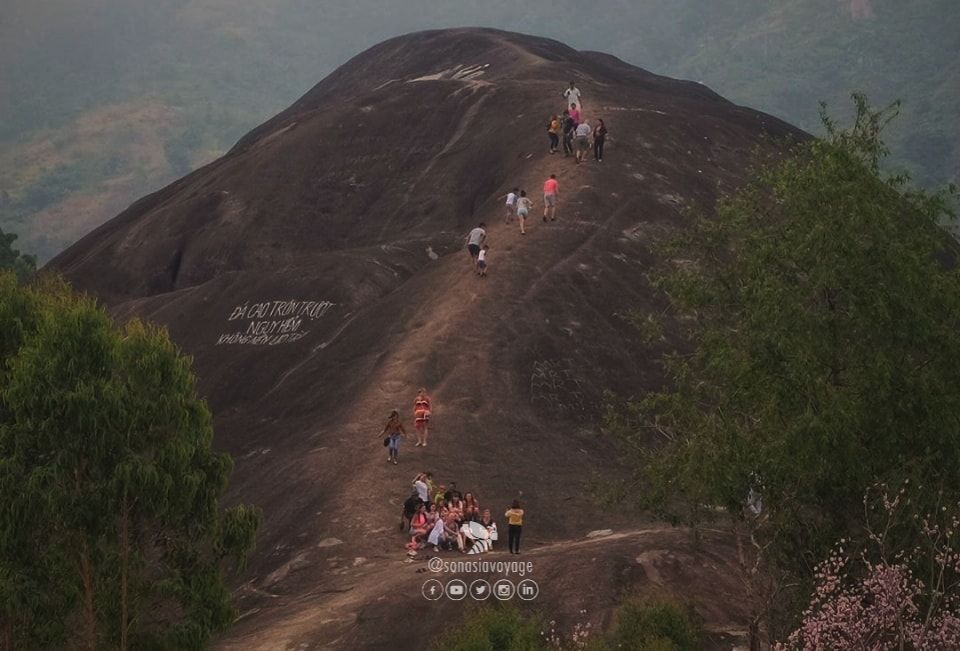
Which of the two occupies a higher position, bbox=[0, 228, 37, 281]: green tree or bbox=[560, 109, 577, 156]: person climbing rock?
bbox=[560, 109, 577, 156]: person climbing rock

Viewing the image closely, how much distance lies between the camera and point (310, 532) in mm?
35188

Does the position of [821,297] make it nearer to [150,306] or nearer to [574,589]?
[574,589]

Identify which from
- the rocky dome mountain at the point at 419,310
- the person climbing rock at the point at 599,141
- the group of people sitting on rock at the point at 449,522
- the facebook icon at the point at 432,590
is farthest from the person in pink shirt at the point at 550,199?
the facebook icon at the point at 432,590

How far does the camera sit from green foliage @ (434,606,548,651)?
992 inches

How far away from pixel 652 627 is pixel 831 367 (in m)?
5.91

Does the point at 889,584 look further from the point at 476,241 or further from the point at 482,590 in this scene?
the point at 476,241

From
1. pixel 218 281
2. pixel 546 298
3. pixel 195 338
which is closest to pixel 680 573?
pixel 546 298

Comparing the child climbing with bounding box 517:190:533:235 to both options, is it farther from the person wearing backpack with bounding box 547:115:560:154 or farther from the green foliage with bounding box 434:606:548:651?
the green foliage with bounding box 434:606:548:651

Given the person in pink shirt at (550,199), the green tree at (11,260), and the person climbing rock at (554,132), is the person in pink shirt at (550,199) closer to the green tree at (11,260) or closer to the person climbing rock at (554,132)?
the person climbing rock at (554,132)

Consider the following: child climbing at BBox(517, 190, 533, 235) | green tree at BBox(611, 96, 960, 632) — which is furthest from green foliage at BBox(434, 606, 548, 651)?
child climbing at BBox(517, 190, 533, 235)

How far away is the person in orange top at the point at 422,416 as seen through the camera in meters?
38.1

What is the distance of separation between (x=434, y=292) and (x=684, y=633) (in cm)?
2338
